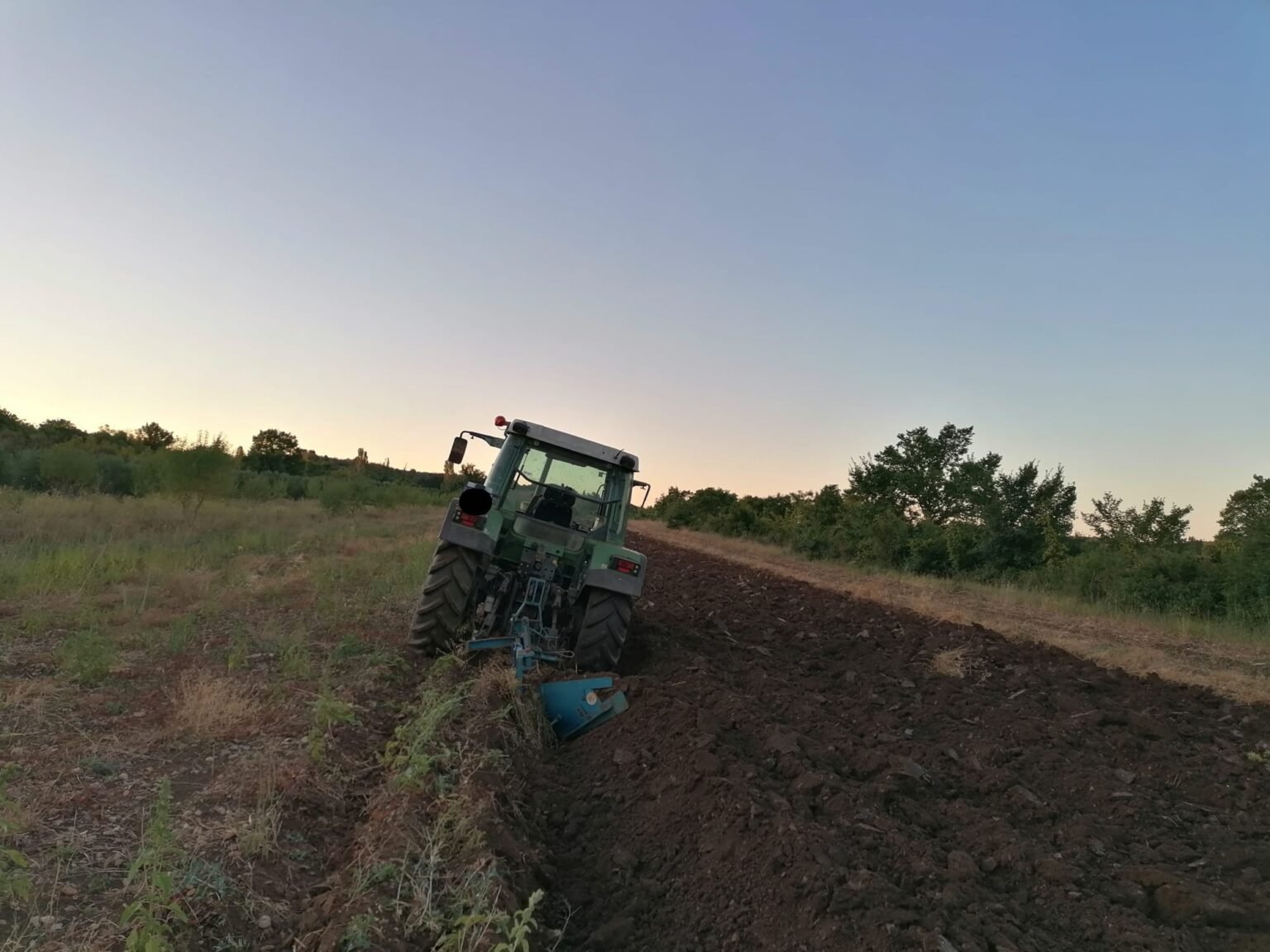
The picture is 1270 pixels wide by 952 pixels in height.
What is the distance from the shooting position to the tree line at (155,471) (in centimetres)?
1964

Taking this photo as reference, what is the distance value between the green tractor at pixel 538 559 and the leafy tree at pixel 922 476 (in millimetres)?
22206

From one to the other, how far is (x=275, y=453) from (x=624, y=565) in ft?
159

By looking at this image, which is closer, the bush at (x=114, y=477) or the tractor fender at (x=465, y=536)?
the tractor fender at (x=465, y=536)

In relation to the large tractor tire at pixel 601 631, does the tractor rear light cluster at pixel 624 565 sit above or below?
above

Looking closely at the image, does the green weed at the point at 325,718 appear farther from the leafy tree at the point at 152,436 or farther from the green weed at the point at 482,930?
the leafy tree at the point at 152,436

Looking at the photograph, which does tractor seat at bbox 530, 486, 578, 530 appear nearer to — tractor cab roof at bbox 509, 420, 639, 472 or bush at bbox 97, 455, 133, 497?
tractor cab roof at bbox 509, 420, 639, 472

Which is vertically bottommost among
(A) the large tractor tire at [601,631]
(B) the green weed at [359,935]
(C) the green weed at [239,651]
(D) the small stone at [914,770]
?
(C) the green weed at [239,651]

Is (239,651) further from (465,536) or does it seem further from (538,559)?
(538,559)

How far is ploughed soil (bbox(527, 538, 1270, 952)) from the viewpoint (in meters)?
3.04

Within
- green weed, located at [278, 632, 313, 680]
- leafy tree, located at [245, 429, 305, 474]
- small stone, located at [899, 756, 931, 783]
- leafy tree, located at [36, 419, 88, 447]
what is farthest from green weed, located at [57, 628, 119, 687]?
leafy tree, located at [245, 429, 305, 474]

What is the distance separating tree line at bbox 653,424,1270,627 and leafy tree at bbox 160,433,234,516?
16713 mm

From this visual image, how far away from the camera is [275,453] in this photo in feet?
164

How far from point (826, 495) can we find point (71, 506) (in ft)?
75.5

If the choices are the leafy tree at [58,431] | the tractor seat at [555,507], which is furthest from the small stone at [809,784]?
the leafy tree at [58,431]
